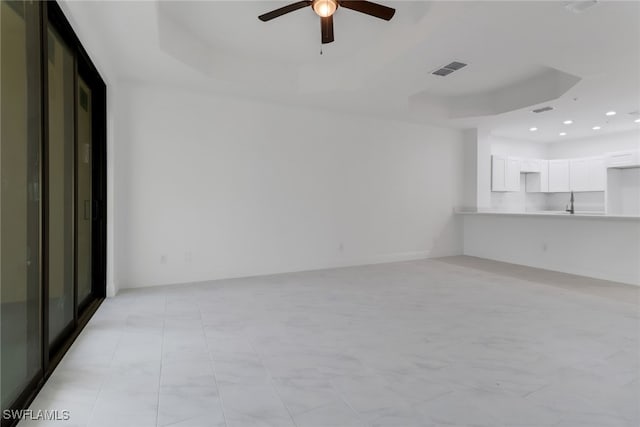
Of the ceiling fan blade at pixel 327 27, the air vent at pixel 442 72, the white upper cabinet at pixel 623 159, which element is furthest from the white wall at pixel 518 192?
the ceiling fan blade at pixel 327 27

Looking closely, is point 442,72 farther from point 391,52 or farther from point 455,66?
point 391,52

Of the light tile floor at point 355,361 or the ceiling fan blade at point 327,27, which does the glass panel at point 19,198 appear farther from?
the ceiling fan blade at point 327,27

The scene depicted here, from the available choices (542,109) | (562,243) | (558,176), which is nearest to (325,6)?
(542,109)

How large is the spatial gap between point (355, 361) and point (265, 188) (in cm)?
334

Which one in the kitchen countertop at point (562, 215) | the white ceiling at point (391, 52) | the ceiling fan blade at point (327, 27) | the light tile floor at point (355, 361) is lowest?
the light tile floor at point (355, 361)

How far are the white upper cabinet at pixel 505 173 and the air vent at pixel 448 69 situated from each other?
3747mm

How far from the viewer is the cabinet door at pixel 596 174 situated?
7164 millimetres

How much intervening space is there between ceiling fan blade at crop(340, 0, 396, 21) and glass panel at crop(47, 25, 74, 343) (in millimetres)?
2180

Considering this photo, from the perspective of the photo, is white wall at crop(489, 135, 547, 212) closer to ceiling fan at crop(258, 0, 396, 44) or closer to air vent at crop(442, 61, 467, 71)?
air vent at crop(442, 61, 467, 71)

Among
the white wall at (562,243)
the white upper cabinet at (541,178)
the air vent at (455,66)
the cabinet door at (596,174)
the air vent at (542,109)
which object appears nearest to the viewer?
the air vent at (455,66)

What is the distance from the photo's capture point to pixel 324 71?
461 centimetres

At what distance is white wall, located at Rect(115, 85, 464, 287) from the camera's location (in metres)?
4.38

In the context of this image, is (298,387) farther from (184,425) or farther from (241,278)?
(241,278)

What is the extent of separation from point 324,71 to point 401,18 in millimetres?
1454
